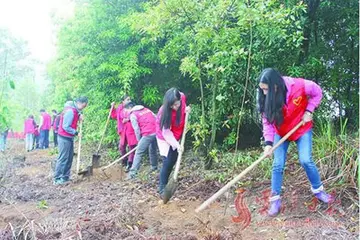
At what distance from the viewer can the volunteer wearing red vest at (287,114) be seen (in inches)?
152

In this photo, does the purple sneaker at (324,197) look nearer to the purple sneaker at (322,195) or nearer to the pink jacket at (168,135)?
the purple sneaker at (322,195)

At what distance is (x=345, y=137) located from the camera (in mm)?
4852

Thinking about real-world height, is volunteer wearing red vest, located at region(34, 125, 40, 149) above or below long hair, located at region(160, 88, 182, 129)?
below

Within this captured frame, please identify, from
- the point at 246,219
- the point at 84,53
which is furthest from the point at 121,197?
the point at 84,53

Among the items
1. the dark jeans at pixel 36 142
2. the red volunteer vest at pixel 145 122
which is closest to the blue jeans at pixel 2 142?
the dark jeans at pixel 36 142

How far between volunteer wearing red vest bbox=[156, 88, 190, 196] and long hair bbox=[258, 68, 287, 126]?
59.0 inches

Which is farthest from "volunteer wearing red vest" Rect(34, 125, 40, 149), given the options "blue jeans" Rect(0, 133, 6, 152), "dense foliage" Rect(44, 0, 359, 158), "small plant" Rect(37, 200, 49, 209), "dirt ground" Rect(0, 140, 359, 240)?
"small plant" Rect(37, 200, 49, 209)

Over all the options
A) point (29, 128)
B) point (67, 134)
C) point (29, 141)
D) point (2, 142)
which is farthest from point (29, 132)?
point (67, 134)

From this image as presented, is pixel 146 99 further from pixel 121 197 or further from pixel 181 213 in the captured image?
pixel 181 213

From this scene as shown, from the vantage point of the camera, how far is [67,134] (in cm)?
701

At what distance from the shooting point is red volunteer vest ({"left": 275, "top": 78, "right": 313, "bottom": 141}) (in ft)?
13.0

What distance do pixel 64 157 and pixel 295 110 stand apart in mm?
4751

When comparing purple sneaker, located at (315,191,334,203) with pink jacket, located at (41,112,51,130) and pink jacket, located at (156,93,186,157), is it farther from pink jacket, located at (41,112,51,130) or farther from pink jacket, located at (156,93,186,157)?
pink jacket, located at (41,112,51,130)

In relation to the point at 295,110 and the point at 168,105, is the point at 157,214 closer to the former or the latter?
the point at 168,105
